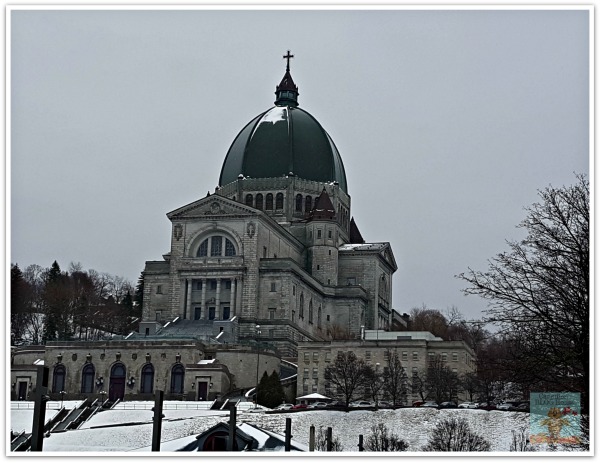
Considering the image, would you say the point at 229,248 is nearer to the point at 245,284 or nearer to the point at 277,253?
the point at 245,284

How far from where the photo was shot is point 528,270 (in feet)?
105

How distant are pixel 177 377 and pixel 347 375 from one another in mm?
13516

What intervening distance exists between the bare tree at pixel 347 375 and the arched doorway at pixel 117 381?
644 inches

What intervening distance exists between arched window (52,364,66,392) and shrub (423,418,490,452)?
36609mm

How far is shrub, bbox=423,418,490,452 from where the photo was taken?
5712 cm

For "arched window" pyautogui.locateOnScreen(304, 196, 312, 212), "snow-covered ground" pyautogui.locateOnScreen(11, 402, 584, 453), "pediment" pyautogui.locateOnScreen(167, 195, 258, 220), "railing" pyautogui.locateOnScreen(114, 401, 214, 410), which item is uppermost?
"arched window" pyautogui.locateOnScreen(304, 196, 312, 212)

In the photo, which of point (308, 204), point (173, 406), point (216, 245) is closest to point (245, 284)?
point (216, 245)

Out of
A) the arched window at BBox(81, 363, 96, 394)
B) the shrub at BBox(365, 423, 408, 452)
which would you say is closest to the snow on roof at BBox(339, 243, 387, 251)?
the arched window at BBox(81, 363, 96, 394)

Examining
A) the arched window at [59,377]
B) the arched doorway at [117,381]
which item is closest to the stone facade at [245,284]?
the arched doorway at [117,381]

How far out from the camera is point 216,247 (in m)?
110

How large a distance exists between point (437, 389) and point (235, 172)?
50.5 meters

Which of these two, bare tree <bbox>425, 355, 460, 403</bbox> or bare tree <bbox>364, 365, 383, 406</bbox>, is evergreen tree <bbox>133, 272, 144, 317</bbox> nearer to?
bare tree <bbox>364, 365, 383, 406</bbox>
